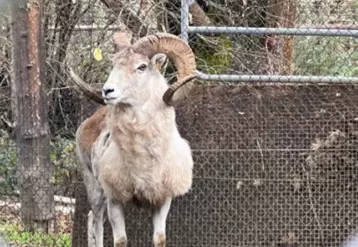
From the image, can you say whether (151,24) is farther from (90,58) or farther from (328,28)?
(328,28)

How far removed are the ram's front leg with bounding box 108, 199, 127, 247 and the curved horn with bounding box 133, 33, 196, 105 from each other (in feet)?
3.31

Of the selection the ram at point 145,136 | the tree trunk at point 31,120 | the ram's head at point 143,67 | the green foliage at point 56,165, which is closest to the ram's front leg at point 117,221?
the ram at point 145,136

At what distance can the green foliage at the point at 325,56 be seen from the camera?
30.7 feet

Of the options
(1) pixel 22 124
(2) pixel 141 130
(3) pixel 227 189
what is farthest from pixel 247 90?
(1) pixel 22 124

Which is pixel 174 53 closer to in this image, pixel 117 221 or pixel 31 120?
pixel 117 221

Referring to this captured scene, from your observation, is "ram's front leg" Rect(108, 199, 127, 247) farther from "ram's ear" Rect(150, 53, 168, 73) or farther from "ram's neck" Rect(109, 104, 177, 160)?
"ram's ear" Rect(150, 53, 168, 73)

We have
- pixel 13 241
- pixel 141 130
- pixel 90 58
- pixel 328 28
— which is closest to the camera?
pixel 141 130

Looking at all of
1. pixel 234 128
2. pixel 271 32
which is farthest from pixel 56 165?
pixel 271 32

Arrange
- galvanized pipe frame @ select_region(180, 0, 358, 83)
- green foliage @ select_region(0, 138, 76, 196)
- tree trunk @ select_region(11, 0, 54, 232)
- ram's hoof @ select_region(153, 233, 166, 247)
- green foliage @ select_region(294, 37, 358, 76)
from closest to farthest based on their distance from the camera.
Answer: ram's hoof @ select_region(153, 233, 166, 247) → galvanized pipe frame @ select_region(180, 0, 358, 83) → green foliage @ select_region(294, 37, 358, 76) → tree trunk @ select_region(11, 0, 54, 232) → green foliage @ select_region(0, 138, 76, 196)

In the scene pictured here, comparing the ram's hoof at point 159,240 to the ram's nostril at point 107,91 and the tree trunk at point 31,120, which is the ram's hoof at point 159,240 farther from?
the tree trunk at point 31,120

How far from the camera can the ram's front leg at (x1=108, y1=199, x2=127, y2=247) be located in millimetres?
7844

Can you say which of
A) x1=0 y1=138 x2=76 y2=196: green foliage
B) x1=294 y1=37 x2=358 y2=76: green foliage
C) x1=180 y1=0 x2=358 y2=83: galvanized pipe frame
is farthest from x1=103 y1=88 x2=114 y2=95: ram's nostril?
x1=0 y1=138 x2=76 y2=196: green foliage

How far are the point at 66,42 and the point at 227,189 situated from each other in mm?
3556

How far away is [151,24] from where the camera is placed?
9.89 m
